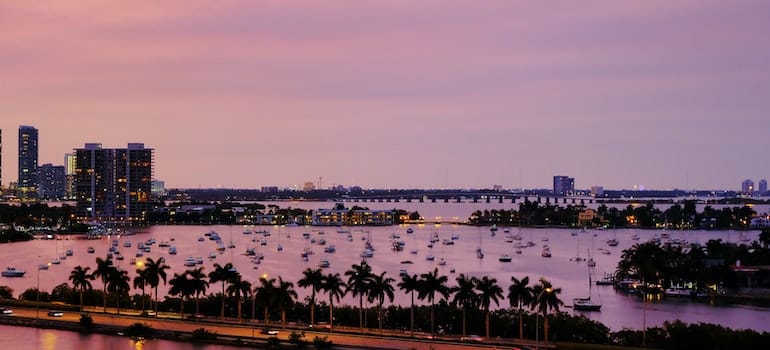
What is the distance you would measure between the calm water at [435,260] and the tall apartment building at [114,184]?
30464 millimetres

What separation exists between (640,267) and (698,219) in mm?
102661

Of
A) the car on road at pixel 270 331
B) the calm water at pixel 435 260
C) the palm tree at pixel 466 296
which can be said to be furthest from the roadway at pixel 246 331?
the calm water at pixel 435 260

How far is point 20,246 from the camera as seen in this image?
347 feet

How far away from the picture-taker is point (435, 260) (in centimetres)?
8831

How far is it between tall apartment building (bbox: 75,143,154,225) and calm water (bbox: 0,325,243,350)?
130m

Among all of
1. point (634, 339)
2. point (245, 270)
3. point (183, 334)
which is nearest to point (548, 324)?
point (634, 339)

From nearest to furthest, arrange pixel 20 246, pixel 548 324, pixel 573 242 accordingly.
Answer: pixel 548 324 → pixel 20 246 → pixel 573 242

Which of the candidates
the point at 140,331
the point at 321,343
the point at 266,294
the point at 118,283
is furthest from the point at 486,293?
the point at 118,283

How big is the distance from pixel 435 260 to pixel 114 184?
338ft

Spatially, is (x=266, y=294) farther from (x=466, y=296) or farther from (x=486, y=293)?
(x=486, y=293)

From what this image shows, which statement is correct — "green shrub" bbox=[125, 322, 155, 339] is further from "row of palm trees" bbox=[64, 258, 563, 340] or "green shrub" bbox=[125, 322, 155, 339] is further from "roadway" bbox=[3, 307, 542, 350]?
"row of palm trees" bbox=[64, 258, 563, 340]

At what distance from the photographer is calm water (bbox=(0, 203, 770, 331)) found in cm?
5138

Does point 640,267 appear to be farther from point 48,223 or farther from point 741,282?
point 48,223

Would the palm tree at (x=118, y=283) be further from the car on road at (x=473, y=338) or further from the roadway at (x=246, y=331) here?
the car on road at (x=473, y=338)
